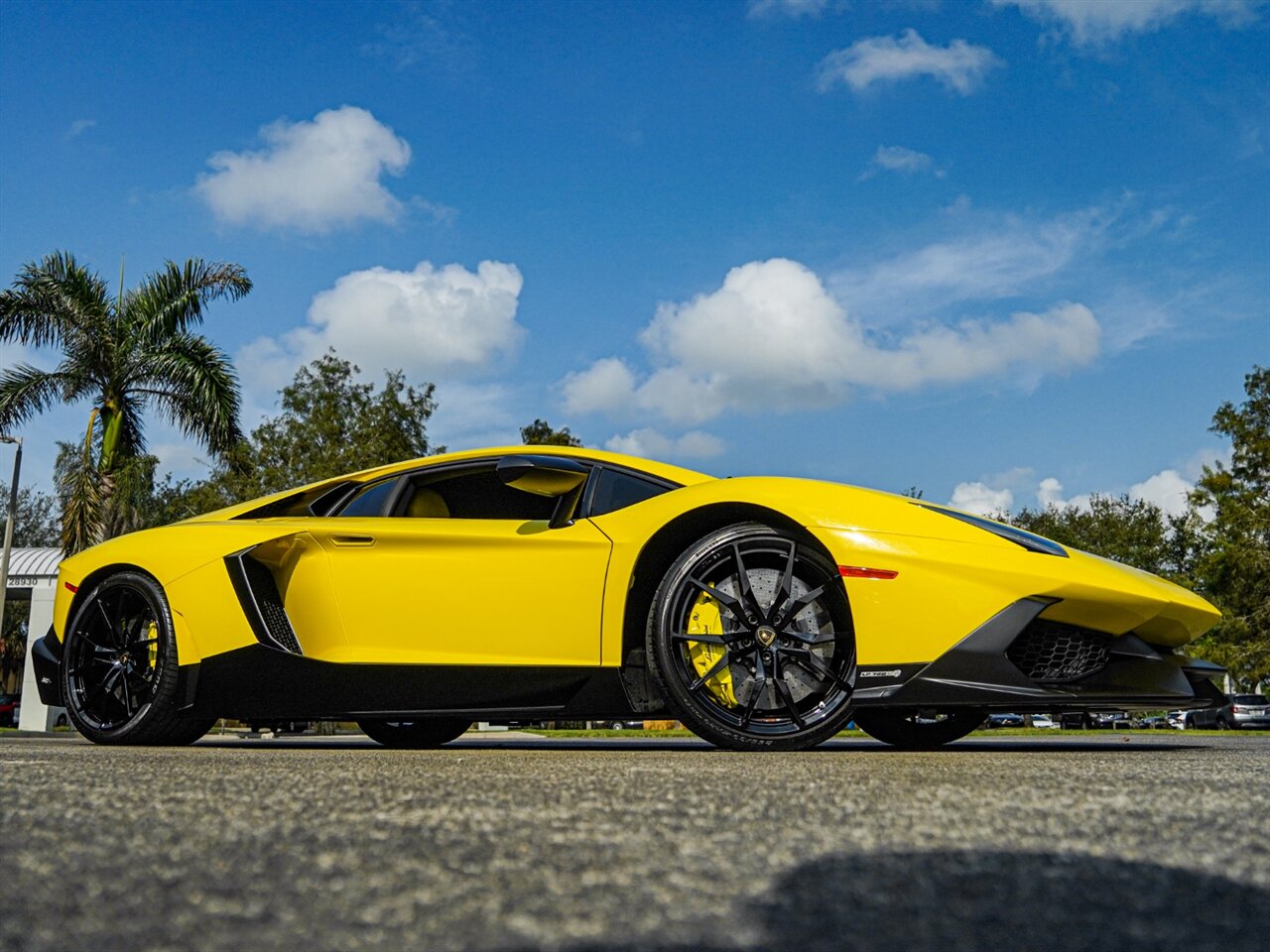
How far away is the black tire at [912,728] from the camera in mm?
5375

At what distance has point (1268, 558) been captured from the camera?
102ft

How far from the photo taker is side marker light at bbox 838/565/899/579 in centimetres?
394

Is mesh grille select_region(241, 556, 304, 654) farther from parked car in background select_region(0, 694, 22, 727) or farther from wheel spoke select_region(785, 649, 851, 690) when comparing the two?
parked car in background select_region(0, 694, 22, 727)

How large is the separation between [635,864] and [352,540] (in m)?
3.39

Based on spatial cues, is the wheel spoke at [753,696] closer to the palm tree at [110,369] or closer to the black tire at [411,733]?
the black tire at [411,733]

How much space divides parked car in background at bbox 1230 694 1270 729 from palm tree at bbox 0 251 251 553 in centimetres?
2597

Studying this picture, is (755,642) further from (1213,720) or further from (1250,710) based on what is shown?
(1213,720)

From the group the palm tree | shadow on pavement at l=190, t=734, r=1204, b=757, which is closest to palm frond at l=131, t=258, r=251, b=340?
the palm tree

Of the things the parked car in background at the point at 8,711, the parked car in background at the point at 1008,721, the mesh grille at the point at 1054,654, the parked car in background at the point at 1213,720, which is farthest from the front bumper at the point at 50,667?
the parked car in background at the point at 1008,721

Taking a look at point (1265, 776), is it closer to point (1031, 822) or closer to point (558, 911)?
point (1031, 822)

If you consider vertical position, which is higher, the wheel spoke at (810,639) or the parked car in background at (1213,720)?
the wheel spoke at (810,639)

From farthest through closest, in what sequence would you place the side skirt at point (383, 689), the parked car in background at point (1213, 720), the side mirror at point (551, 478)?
1. the parked car in background at point (1213, 720)
2. the side mirror at point (551, 478)
3. the side skirt at point (383, 689)

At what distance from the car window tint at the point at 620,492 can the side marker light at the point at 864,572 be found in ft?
2.87

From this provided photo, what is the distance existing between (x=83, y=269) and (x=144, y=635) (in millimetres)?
16757
